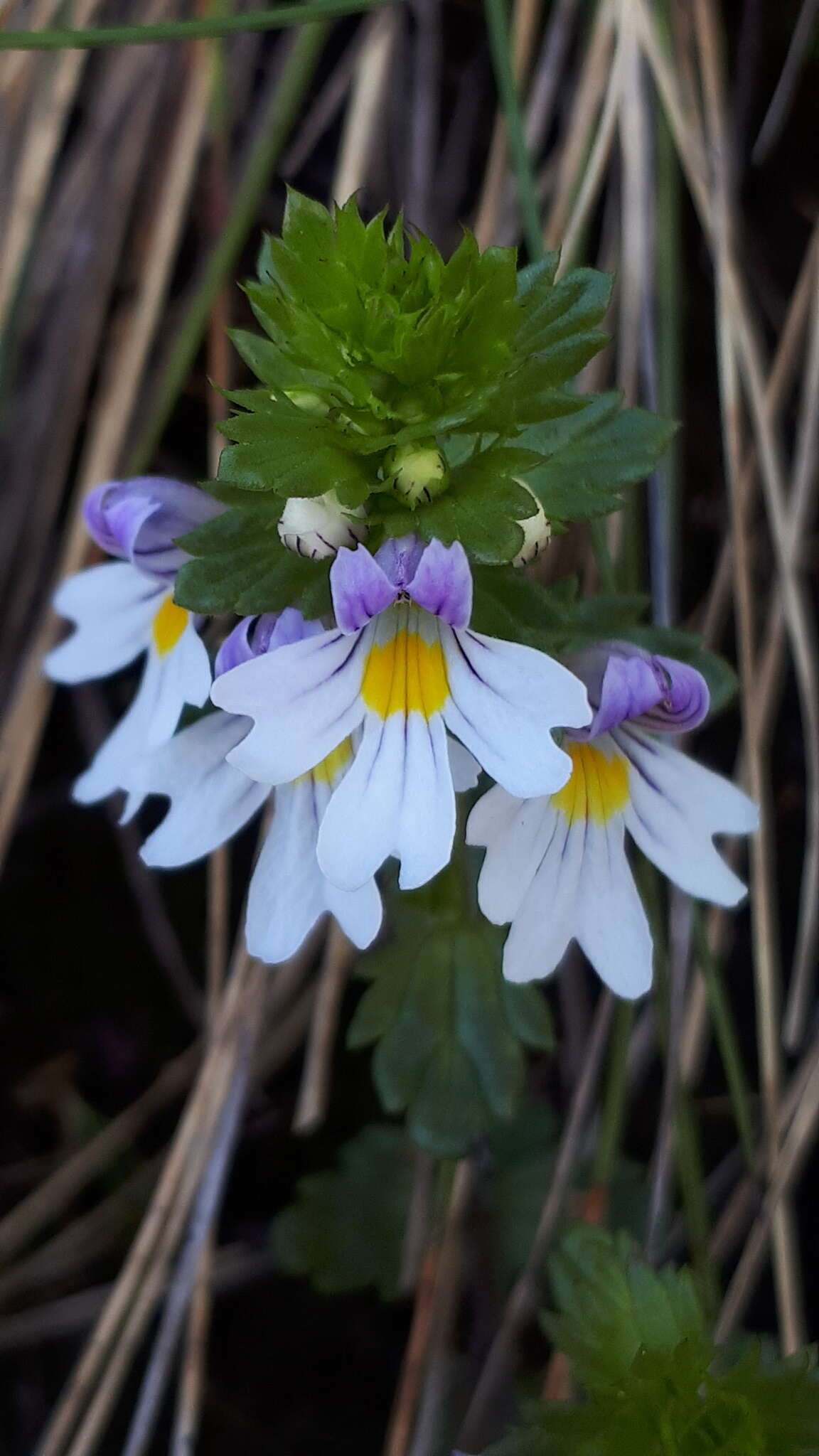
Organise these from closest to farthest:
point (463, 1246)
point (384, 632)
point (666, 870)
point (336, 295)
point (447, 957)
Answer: point (336, 295), point (384, 632), point (666, 870), point (447, 957), point (463, 1246)

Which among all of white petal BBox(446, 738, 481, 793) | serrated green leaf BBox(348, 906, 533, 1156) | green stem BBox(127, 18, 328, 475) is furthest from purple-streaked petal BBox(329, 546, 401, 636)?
green stem BBox(127, 18, 328, 475)

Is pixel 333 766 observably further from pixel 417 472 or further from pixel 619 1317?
pixel 619 1317

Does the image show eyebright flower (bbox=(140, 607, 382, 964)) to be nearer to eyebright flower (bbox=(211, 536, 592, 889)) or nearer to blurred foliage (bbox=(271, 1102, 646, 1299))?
eyebright flower (bbox=(211, 536, 592, 889))

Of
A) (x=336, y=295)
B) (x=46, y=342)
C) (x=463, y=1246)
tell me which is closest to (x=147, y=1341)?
(x=463, y=1246)

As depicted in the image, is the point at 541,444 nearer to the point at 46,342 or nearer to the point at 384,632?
the point at 384,632

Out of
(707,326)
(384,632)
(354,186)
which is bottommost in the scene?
(384,632)

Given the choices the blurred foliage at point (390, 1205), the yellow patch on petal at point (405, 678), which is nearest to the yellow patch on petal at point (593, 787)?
the yellow patch on petal at point (405, 678)

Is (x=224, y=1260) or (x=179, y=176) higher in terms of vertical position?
(x=179, y=176)
